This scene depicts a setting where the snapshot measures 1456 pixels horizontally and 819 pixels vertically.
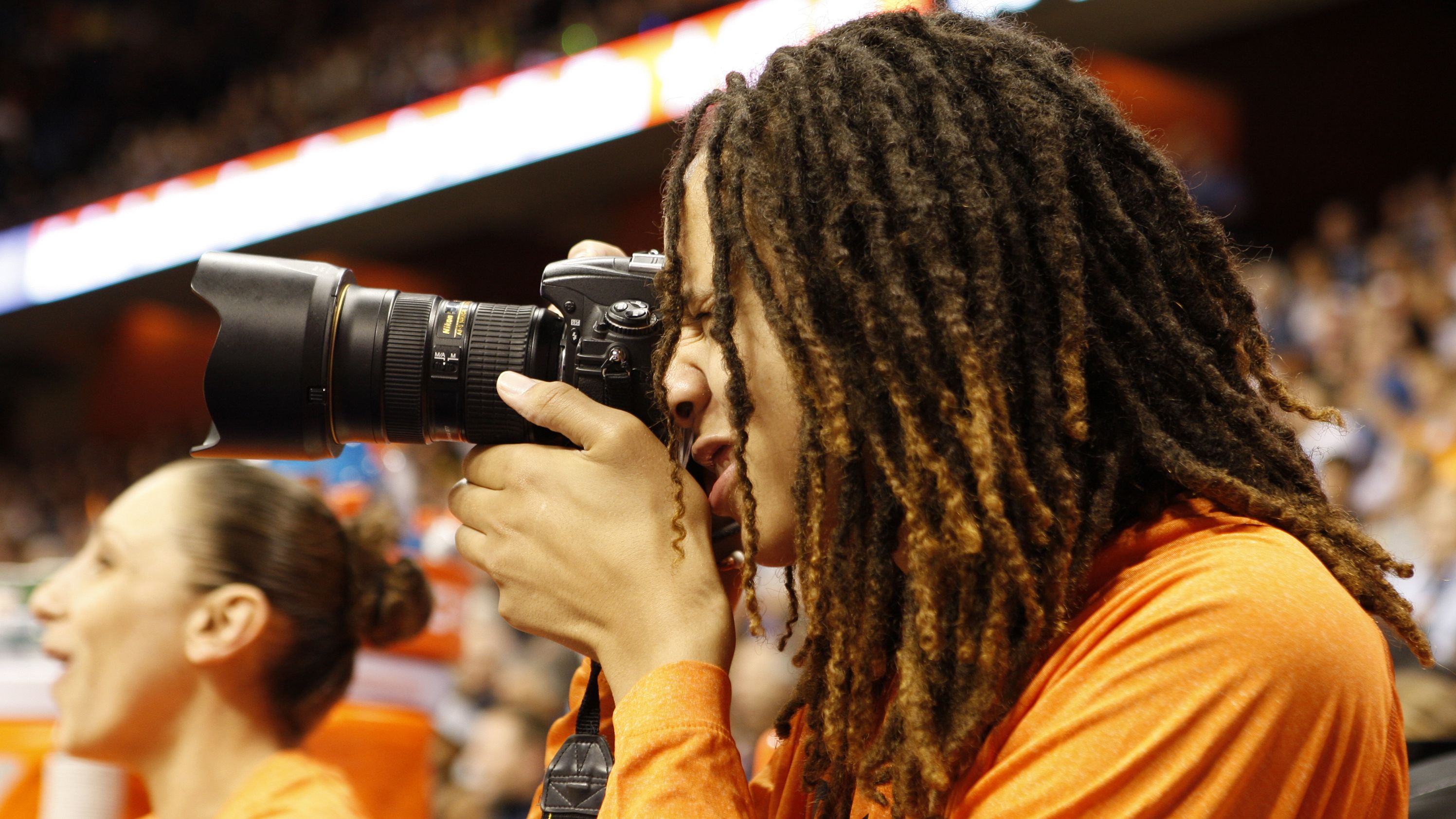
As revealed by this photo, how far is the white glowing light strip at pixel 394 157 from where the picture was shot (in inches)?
178

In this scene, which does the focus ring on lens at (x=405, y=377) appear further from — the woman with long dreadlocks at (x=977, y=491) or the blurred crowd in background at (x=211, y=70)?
the blurred crowd in background at (x=211, y=70)

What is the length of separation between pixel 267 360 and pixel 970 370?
21.2 inches

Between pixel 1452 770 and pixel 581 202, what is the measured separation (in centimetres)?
592

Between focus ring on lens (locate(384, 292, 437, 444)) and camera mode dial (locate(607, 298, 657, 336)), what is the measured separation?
0.15 metres

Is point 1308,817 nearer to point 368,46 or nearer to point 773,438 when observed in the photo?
point 773,438

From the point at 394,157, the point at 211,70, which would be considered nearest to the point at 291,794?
A: the point at 394,157

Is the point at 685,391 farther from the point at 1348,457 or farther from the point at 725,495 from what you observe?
the point at 1348,457

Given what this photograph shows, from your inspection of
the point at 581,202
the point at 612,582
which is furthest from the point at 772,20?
the point at 612,582

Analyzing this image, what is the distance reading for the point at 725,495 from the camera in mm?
802

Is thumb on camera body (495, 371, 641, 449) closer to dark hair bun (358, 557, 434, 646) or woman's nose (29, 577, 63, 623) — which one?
dark hair bun (358, 557, 434, 646)

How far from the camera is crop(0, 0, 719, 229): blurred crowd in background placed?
612 centimetres

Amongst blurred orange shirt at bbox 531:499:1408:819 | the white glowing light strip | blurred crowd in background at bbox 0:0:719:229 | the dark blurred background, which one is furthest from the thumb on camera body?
blurred crowd in background at bbox 0:0:719:229

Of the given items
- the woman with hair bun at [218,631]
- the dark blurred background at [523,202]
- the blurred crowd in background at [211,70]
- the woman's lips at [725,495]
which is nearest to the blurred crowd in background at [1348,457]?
the dark blurred background at [523,202]

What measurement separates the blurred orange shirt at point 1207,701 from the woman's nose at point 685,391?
280mm
